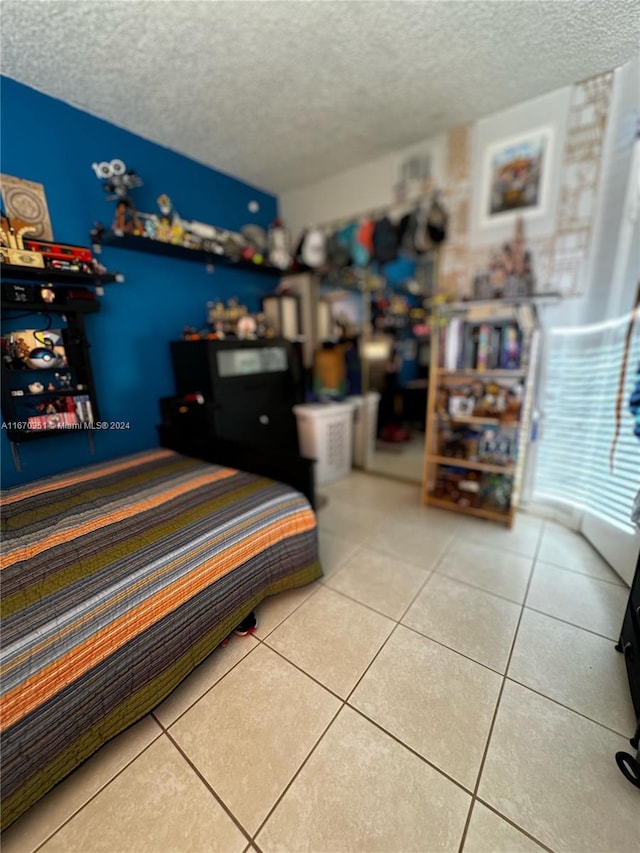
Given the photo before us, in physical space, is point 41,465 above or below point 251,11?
below

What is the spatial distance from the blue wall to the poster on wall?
41 millimetres

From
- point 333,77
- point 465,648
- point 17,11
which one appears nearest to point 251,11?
point 333,77

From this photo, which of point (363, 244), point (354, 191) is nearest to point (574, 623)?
point (363, 244)

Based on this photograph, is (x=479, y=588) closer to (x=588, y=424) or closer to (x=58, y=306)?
(x=588, y=424)

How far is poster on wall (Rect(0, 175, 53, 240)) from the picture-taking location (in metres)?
1.60

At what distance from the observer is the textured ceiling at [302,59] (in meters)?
1.37

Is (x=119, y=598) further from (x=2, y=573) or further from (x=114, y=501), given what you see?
(x=114, y=501)

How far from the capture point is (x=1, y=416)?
1.51 metres

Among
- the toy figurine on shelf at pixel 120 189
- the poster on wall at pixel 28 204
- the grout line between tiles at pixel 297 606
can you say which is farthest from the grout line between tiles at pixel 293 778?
the toy figurine on shelf at pixel 120 189

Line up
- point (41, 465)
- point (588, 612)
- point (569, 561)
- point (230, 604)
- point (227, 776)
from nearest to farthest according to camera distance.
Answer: point (227, 776) < point (230, 604) < point (588, 612) < point (41, 465) < point (569, 561)

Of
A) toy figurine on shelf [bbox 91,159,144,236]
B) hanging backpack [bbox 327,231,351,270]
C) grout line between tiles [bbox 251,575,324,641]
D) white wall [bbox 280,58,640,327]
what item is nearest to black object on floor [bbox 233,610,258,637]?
grout line between tiles [bbox 251,575,324,641]

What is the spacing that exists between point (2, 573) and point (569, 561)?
2.56m

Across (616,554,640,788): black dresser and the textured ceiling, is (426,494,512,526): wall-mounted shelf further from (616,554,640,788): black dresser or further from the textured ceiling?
the textured ceiling

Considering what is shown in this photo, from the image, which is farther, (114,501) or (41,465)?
(41,465)
